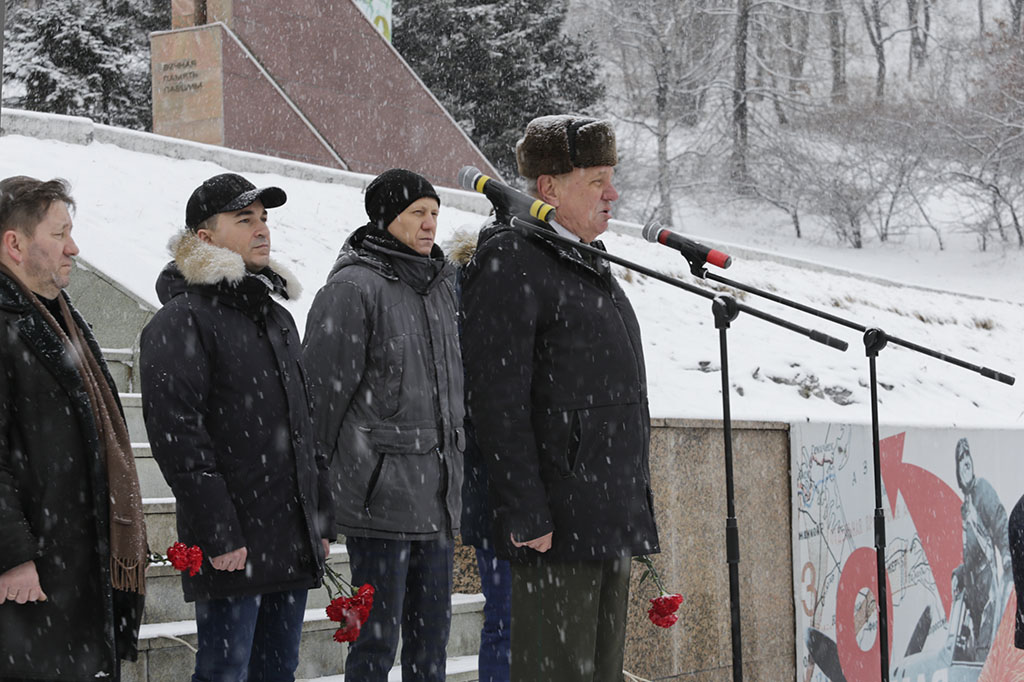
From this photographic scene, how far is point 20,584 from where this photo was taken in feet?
9.26

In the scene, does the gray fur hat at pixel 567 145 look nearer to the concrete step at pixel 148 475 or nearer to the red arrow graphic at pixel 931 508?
the concrete step at pixel 148 475

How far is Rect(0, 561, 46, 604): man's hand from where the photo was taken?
9.23 ft

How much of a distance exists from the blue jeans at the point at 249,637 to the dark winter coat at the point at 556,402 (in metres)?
0.77

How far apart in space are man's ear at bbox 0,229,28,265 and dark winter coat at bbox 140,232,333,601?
0.46m

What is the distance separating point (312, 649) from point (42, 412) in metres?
1.77

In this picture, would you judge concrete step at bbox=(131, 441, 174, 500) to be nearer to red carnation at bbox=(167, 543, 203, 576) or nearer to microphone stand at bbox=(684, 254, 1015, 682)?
red carnation at bbox=(167, 543, 203, 576)

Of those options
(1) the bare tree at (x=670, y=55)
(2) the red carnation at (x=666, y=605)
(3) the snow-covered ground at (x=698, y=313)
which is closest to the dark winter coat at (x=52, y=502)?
(2) the red carnation at (x=666, y=605)

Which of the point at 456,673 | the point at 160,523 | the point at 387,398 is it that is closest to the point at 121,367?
the point at 160,523

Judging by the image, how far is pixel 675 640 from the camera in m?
5.60

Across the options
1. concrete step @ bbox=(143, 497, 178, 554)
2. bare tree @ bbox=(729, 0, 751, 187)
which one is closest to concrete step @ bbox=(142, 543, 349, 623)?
concrete step @ bbox=(143, 497, 178, 554)

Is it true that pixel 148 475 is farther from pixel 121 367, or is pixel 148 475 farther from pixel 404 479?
pixel 404 479

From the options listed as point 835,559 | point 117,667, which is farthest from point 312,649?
point 835,559

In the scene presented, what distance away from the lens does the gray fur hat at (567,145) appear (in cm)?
329

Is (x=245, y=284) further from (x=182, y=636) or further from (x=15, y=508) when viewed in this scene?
(x=182, y=636)
